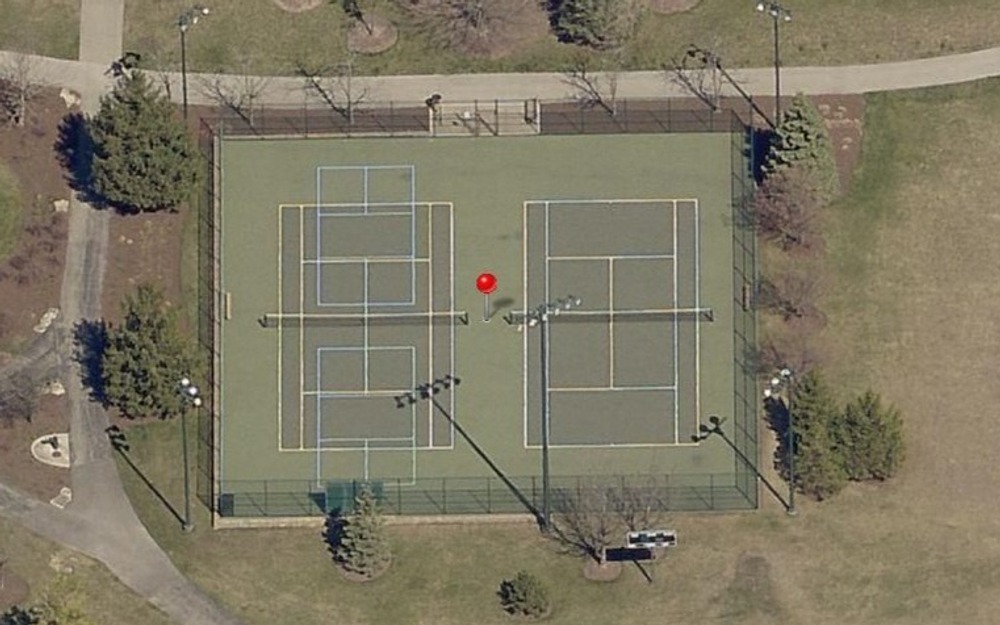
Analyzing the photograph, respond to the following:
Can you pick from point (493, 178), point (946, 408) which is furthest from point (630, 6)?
point (946, 408)

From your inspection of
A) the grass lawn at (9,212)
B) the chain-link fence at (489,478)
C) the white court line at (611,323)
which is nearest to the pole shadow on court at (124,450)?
the chain-link fence at (489,478)

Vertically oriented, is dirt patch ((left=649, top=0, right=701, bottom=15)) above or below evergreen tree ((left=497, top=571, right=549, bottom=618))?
above

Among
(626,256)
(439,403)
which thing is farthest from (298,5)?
(439,403)

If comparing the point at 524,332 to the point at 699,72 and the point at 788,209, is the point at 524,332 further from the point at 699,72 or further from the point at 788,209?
the point at 699,72

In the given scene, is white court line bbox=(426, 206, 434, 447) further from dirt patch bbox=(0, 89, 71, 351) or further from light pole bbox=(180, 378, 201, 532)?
dirt patch bbox=(0, 89, 71, 351)

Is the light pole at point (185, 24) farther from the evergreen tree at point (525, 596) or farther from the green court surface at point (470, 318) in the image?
the evergreen tree at point (525, 596)

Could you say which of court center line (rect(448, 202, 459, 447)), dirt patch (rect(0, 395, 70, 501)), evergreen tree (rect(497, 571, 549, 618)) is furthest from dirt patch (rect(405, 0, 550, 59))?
dirt patch (rect(0, 395, 70, 501))
